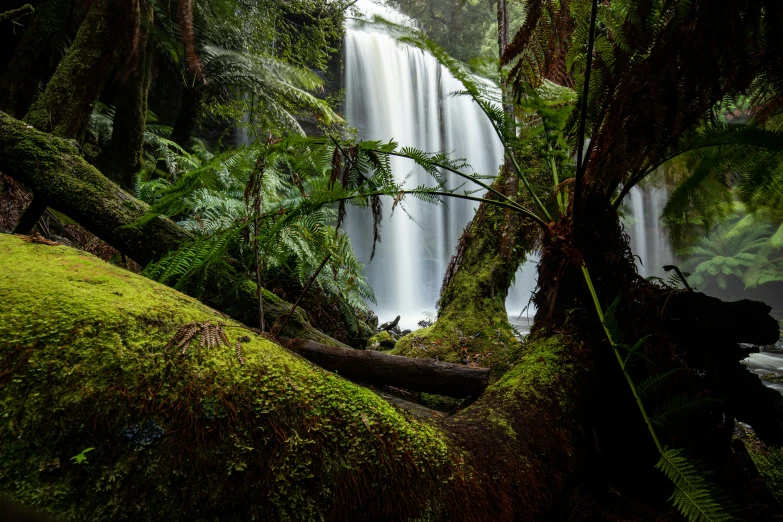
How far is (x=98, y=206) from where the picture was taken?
2283 mm

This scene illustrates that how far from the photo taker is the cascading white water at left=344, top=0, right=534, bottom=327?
13.3 m

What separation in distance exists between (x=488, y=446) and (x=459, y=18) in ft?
66.3

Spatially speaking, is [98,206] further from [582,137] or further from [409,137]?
[409,137]

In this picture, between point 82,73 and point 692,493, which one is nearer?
point 692,493

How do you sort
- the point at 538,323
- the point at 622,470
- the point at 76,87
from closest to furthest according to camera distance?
the point at 622,470, the point at 538,323, the point at 76,87

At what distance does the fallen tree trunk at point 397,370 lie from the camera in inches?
72.6

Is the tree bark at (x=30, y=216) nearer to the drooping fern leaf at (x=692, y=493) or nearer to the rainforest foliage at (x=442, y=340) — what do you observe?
the rainforest foliage at (x=442, y=340)

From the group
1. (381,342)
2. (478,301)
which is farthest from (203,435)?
(381,342)

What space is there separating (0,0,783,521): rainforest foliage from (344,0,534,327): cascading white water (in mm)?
10428

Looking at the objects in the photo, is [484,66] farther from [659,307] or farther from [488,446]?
[488,446]

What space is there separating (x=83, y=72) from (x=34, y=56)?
0.83 meters

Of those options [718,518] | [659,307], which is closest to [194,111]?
[659,307]

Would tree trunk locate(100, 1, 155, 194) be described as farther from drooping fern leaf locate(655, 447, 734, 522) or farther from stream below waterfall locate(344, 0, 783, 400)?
stream below waterfall locate(344, 0, 783, 400)

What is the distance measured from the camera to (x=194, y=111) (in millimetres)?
6523
